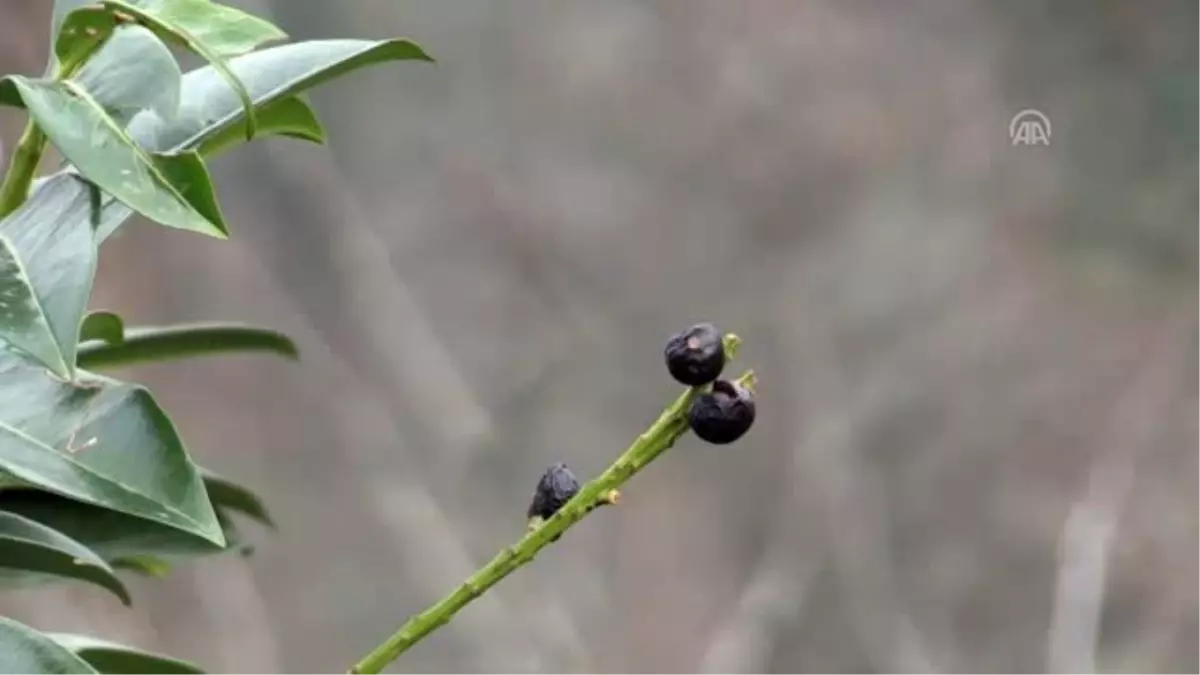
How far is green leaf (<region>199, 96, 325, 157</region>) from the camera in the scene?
15.0 inches

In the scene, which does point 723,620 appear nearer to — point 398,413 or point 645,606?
point 645,606

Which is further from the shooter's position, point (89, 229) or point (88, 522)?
point (88, 522)

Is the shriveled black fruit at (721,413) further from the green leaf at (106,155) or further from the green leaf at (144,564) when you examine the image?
the green leaf at (144,564)

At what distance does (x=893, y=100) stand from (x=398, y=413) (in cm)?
68

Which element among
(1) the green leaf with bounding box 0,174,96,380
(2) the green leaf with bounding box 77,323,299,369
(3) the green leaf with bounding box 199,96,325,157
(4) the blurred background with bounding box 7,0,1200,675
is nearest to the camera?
(1) the green leaf with bounding box 0,174,96,380

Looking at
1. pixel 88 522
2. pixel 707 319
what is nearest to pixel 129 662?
pixel 88 522

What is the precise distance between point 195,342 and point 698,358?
10.7 inches

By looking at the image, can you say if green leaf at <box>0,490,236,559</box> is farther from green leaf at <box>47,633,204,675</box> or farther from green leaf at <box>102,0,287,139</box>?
green leaf at <box>102,0,287,139</box>

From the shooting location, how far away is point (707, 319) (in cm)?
139

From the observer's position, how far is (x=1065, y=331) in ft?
4.58

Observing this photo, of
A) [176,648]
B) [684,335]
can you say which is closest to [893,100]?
[176,648]


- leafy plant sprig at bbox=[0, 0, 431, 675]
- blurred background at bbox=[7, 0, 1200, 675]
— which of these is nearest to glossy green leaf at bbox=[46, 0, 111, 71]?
leafy plant sprig at bbox=[0, 0, 431, 675]

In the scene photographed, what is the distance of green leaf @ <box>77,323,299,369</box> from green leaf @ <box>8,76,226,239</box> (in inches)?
7.5

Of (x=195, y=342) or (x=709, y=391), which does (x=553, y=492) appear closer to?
(x=709, y=391)
